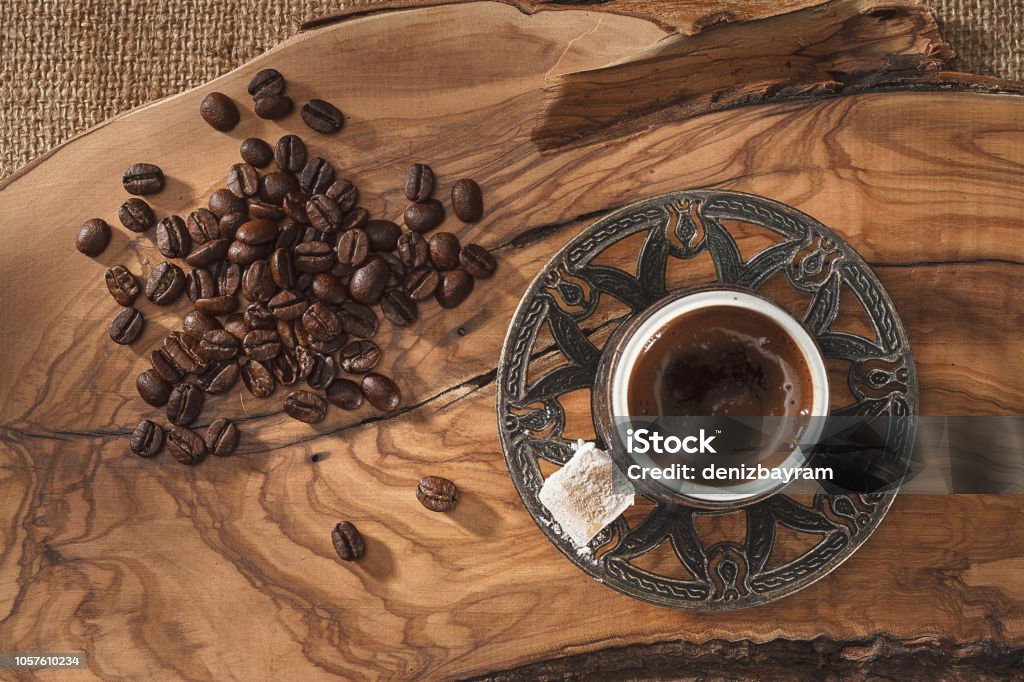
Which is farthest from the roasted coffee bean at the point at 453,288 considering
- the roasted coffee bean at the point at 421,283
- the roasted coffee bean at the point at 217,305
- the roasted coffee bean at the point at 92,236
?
the roasted coffee bean at the point at 92,236

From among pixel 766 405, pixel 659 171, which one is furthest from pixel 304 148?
pixel 766 405

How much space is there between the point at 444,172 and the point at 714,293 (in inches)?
20.0

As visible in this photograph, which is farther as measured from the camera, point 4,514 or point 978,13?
point 978,13

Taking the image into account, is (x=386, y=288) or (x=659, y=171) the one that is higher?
(x=659, y=171)

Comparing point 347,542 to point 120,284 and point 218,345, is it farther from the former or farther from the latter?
point 120,284

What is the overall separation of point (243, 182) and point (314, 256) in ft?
0.58

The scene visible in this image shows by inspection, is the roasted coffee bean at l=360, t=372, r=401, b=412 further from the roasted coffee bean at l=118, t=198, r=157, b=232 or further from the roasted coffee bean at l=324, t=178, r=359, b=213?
the roasted coffee bean at l=118, t=198, r=157, b=232

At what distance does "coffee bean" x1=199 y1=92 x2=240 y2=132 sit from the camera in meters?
1.39

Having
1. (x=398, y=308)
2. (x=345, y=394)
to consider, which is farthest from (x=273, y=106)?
(x=345, y=394)

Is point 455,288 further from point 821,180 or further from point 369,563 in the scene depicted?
point 821,180

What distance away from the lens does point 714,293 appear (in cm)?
121

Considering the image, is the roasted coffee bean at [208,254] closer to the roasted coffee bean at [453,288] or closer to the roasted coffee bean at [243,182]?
the roasted coffee bean at [243,182]

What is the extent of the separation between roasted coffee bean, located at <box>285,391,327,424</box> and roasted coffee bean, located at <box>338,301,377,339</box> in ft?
0.42

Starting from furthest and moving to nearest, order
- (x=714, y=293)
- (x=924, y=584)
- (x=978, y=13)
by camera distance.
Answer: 1. (x=978, y=13)
2. (x=924, y=584)
3. (x=714, y=293)
